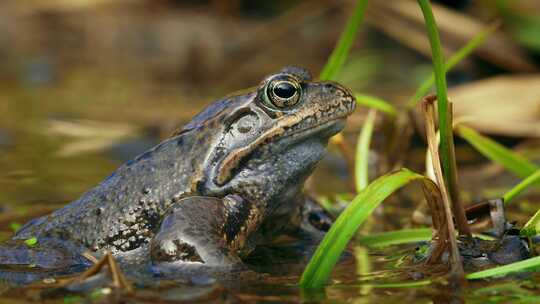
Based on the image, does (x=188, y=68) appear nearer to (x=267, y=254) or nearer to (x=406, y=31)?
(x=406, y=31)

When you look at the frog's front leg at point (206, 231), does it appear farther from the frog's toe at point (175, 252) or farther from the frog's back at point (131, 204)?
the frog's back at point (131, 204)

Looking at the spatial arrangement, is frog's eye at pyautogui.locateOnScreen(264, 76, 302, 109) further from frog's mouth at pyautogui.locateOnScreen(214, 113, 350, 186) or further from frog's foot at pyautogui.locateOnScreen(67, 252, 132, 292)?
frog's foot at pyautogui.locateOnScreen(67, 252, 132, 292)

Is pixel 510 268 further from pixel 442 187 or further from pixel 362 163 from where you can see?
pixel 362 163

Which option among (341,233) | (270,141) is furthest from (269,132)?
(341,233)

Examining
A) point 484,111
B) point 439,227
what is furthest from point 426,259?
point 484,111

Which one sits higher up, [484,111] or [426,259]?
[484,111]

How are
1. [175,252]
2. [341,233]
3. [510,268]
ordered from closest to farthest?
[341,233] < [510,268] < [175,252]
